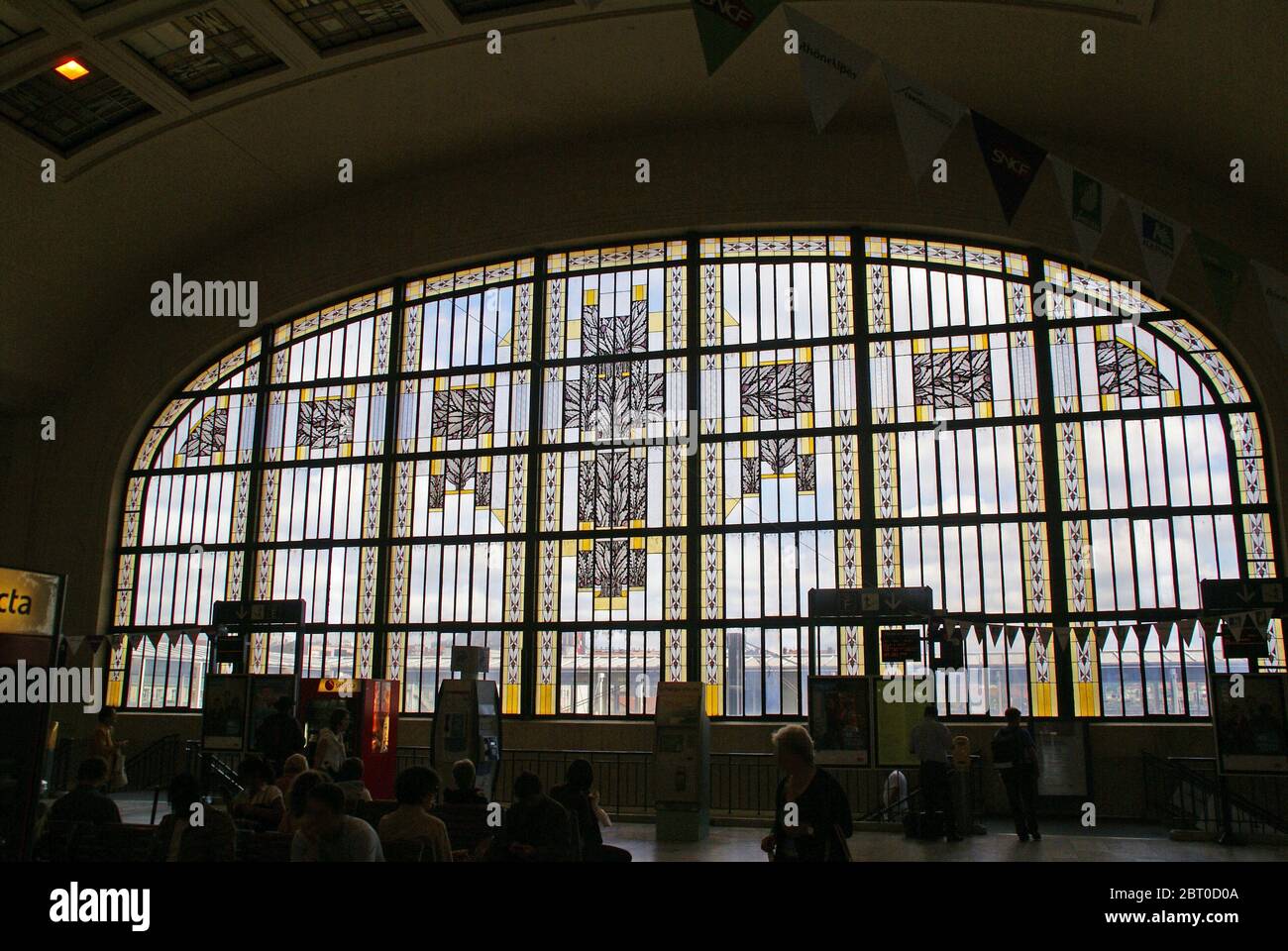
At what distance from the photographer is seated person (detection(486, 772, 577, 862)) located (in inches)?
229

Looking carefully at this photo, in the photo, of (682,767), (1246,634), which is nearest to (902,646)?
(682,767)

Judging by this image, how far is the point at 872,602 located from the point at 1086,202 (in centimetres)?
584

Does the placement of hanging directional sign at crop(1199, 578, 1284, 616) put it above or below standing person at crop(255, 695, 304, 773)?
above

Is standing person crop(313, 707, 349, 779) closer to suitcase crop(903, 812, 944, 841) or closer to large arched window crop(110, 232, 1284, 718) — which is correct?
large arched window crop(110, 232, 1284, 718)

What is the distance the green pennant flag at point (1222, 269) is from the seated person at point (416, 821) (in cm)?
951

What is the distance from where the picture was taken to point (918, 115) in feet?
30.6

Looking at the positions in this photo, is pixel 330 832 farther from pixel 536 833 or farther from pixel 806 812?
pixel 806 812

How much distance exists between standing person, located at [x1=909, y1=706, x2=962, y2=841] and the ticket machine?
763 centimetres

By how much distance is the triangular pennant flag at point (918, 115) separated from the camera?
9.19 meters

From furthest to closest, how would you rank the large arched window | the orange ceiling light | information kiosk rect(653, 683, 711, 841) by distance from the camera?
the large arched window, the orange ceiling light, information kiosk rect(653, 683, 711, 841)

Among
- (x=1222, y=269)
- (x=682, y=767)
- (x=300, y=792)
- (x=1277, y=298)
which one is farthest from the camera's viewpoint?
(x=682, y=767)

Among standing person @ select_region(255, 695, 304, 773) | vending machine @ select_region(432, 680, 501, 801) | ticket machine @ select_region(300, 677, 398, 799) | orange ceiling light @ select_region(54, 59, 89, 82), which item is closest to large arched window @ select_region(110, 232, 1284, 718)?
ticket machine @ select_region(300, 677, 398, 799)

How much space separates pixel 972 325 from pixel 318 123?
11.5 m

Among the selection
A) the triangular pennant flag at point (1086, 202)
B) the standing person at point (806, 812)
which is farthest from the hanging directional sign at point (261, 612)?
the standing person at point (806, 812)
